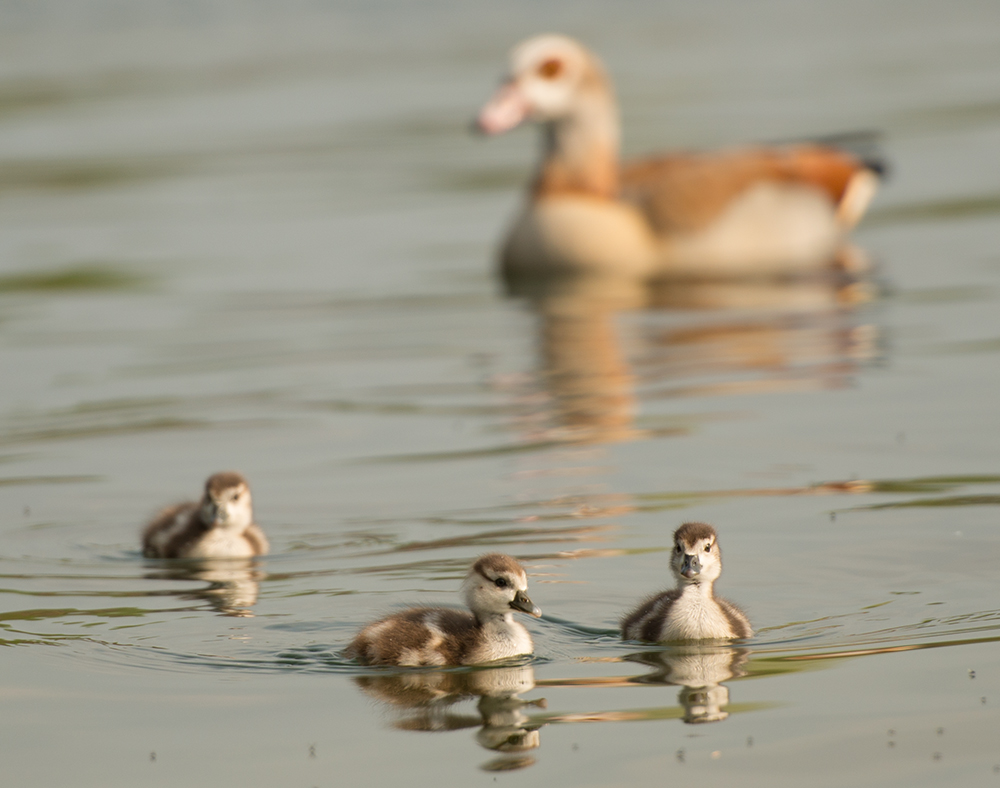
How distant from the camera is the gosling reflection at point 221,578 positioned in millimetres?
6978

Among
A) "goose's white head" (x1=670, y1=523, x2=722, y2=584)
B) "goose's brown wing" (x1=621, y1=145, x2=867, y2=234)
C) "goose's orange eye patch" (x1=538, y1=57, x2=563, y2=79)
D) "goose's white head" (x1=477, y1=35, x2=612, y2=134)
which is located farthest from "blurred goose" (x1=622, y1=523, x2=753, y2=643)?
"goose's orange eye patch" (x1=538, y1=57, x2=563, y2=79)

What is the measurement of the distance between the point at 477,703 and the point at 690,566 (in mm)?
894

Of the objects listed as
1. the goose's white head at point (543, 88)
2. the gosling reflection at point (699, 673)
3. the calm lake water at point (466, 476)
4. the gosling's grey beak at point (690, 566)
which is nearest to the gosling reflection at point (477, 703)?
the calm lake water at point (466, 476)

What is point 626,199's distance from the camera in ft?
49.5

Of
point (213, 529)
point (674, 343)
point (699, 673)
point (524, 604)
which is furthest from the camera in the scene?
point (674, 343)

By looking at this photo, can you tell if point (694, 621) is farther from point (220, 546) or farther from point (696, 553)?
point (220, 546)

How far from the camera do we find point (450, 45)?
1533 inches

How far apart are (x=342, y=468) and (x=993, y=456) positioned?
3.11 m

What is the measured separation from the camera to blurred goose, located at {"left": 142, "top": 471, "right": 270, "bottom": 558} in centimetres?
762

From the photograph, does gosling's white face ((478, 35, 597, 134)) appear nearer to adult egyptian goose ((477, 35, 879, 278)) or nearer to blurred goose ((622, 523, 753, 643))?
adult egyptian goose ((477, 35, 879, 278))

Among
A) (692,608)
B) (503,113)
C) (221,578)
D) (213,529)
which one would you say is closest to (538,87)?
(503,113)

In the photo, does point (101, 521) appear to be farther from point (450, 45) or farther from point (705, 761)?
point (450, 45)

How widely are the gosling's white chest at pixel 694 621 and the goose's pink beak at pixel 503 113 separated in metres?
9.19

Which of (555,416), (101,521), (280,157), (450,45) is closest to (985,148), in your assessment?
(280,157)
